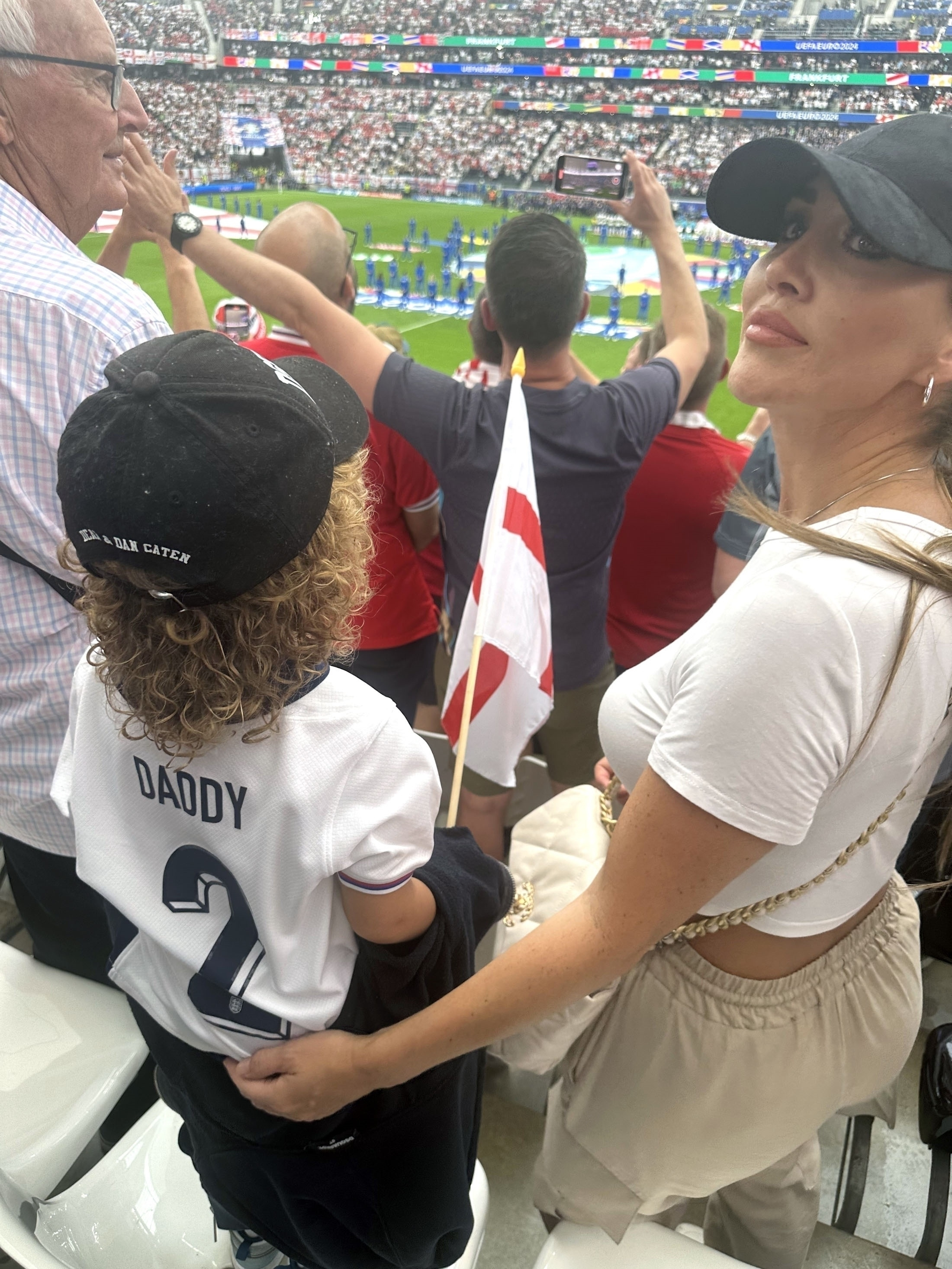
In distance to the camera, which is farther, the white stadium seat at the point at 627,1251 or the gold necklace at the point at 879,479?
the white stadium seat at the point at 627,1251

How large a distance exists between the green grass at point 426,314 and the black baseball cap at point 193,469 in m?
6.06

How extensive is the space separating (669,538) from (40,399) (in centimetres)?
152

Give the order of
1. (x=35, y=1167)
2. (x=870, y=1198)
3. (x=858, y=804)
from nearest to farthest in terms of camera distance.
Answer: (x=858, y=804) → (x=35, y=1167) → (x=870, y=1198)

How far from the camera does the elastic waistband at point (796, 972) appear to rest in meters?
0.83

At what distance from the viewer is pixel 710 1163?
0.88 meters

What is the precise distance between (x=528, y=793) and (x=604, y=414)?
3.77ft

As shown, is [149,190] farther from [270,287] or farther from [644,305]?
[644,305]

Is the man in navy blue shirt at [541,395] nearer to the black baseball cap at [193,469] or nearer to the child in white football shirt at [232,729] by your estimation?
the child in white football shirt at [232,729]

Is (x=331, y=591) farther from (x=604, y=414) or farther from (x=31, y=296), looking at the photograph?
(x=604, y=414)

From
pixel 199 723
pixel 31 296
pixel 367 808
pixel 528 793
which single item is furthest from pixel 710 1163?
pixel 528 793

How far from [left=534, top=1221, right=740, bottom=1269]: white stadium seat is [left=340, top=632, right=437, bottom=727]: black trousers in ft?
3.86

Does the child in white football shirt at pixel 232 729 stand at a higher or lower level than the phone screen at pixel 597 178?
lower

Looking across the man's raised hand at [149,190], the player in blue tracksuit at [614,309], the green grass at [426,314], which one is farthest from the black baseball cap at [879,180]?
A: the green grass at [426,314]

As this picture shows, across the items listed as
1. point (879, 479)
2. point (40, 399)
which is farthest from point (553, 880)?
point (40, 399)
